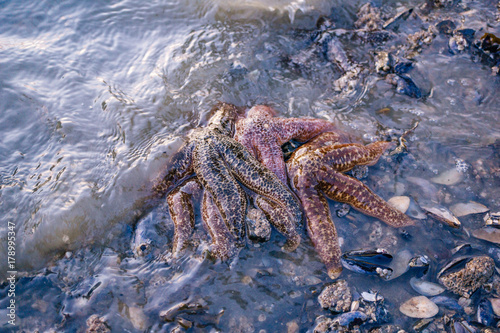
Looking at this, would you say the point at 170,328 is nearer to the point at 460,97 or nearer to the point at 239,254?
the point at 239,254

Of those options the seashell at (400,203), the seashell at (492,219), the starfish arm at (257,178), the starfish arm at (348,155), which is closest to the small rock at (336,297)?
the starfish arm at (257,178)

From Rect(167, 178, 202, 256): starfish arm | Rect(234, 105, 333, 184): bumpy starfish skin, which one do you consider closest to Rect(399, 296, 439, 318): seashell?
Rect(234, 105, 333, 184): bumpy starfish skin

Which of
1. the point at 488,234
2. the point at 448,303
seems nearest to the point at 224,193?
the point at 448,303

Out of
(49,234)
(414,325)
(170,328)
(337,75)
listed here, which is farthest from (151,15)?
(414,325)

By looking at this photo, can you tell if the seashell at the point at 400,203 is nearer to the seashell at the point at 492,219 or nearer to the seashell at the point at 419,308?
the seashell at the point at 492,219

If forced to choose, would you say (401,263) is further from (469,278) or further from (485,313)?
(485,313)

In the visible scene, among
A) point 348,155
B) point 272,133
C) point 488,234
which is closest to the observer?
point 488,234
